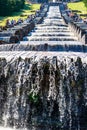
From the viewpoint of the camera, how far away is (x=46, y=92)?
2155 centimetres

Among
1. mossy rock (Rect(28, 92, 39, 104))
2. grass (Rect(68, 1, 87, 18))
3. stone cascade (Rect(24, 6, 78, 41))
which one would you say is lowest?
grass (Rect(68, 1, 87, 18))

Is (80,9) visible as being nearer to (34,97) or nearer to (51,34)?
(51,34)

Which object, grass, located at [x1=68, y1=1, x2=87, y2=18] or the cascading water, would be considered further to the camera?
grass, located at [x1=68, y1=1, x2=87, y2=18]

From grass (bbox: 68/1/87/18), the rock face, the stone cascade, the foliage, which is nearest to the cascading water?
the rock face

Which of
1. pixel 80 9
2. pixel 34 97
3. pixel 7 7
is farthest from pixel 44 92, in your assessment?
pixel 80 9

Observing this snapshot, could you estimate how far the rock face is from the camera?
21203 mm

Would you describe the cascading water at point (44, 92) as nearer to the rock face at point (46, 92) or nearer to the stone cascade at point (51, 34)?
the rock face at point (46, 92)

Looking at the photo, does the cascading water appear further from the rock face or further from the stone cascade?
the stone cascade

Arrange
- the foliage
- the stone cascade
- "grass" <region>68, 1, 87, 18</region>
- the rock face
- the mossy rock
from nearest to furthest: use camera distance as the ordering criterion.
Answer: the rock face < the mossy rock < the stone cascade < the foliage < "grass" <region>68, 1, 87, 18</region>

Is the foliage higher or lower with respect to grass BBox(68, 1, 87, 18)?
higher

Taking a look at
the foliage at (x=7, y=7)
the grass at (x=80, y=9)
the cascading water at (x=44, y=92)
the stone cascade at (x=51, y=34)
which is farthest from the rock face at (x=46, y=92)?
the grass at (x=80, y=9)

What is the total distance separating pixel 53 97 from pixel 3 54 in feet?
A: 13.9

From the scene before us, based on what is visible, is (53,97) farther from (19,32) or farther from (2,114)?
(19,32)

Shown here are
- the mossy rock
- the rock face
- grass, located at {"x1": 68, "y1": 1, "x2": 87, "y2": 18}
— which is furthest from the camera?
grass, located at {"x1": 68, "y1": 1, "x2": 87, "y2": 18}
